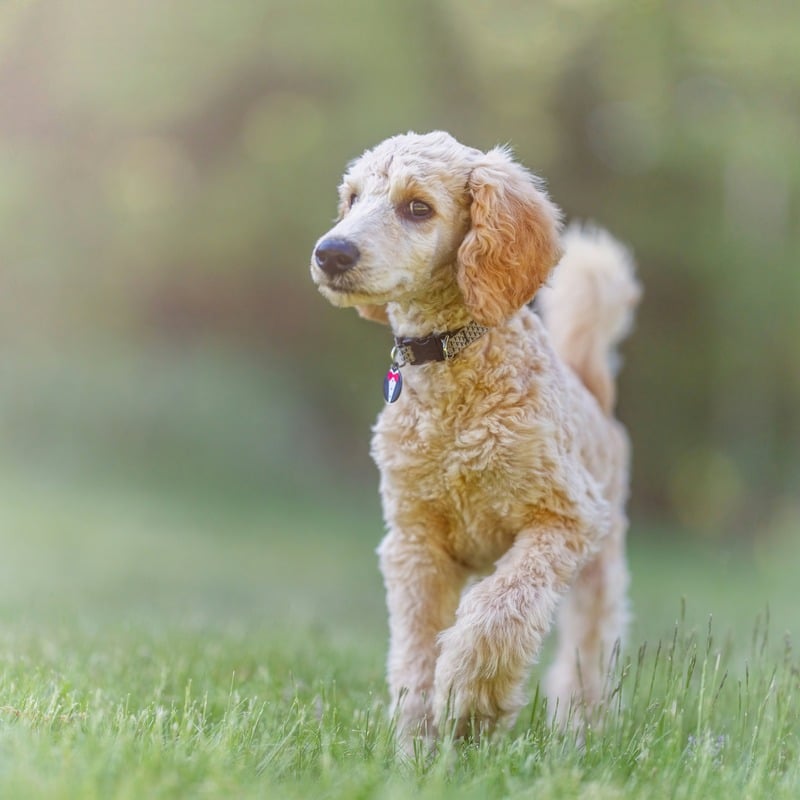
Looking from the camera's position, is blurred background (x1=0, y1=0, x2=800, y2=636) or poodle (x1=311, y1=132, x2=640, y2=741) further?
blurred background (x1=0, y1=0, x2=800, y2=636)

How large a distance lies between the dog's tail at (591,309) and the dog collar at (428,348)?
126 cm

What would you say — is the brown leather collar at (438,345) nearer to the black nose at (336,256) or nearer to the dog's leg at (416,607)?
the black nose at (336,256)

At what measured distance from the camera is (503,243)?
4133 mm

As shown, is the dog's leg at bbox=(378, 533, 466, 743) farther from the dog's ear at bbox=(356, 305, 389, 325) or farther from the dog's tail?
the dog's tail

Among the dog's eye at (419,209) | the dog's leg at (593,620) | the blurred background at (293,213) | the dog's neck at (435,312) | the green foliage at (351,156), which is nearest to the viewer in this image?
the dog's eye at (419,209)

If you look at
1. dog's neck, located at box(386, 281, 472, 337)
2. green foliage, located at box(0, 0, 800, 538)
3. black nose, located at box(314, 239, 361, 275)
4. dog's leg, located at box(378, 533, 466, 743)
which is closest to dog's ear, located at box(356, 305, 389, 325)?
dog's neck, located at box(386, 281, 472, 337)

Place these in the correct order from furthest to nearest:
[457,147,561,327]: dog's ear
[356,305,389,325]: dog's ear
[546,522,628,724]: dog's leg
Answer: [546,522,628,724]: dog's leg, [356,305,389,325]: dog's ear, [457,147,561,327]: dog's ear

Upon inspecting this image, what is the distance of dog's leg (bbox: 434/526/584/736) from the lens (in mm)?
3732

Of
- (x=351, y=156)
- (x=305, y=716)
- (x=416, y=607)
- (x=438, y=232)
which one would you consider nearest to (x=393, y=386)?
(x=438, y=232)

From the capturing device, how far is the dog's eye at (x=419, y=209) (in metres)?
4.19

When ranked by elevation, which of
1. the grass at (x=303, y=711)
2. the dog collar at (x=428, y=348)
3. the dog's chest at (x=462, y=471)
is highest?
the dog collar at (x=428, y=348)

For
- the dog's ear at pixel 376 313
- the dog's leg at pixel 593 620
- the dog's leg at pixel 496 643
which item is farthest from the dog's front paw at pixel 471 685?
the dog's leg at pixel 593 620

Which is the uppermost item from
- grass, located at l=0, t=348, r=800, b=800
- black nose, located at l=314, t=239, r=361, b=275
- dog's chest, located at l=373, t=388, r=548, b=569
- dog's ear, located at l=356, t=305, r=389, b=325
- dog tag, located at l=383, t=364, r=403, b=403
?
black nose, located at l=314, t=239, r=361, b=275

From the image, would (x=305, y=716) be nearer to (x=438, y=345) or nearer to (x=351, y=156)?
(x=438, y=345)
